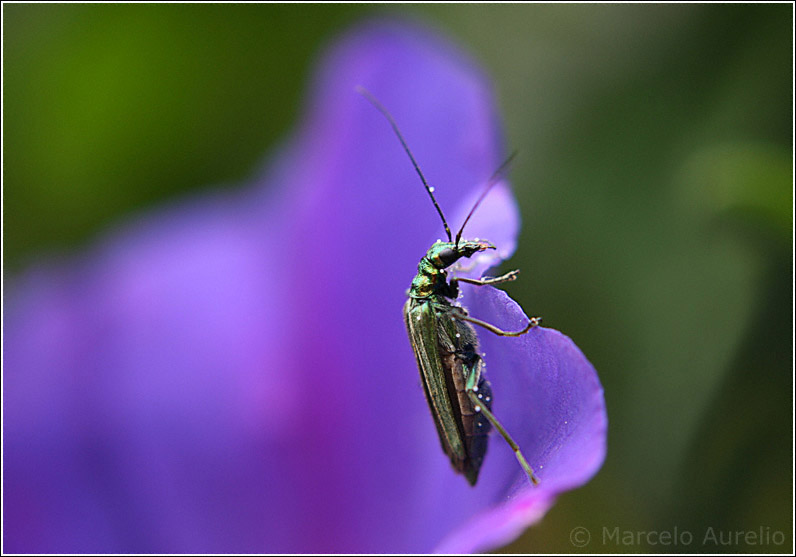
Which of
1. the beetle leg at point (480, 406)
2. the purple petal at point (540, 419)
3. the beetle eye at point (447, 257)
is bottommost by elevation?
the beetle leg at point (480, 406)

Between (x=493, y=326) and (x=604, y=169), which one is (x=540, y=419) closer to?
(x=493, y=326)

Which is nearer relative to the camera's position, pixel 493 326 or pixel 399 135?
pixel 493 326

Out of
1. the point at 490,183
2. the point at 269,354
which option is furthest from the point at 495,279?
the point at 269,354

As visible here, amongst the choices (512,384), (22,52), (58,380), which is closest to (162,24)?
(22,52)

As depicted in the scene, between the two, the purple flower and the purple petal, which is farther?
the purple flower

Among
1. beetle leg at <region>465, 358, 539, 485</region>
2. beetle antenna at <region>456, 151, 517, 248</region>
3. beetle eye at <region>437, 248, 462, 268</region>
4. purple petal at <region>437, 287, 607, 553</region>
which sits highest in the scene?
beetle antenna at <region>456, 151, 517, 248</region>

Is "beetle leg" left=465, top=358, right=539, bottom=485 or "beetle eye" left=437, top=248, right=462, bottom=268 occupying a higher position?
"beetle eye" left=437, top=248, right=462, bottom=268

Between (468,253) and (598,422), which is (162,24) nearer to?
(468,253)
